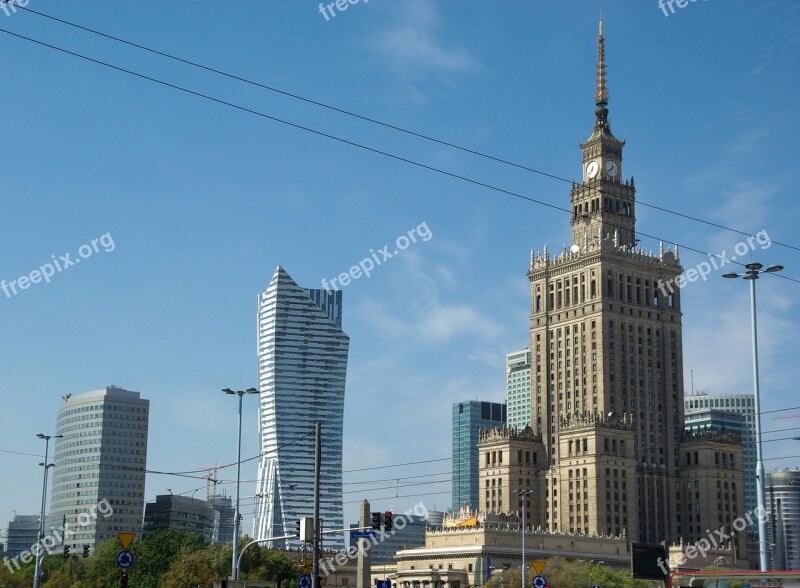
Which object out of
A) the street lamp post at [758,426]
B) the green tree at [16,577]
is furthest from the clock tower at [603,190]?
the street lamp post at [758,426]

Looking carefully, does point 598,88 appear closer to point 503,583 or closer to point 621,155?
point 621,155

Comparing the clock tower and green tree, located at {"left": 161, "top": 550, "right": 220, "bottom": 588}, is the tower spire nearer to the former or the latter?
the clock tower

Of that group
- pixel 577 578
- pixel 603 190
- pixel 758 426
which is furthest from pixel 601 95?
pixel 758 426

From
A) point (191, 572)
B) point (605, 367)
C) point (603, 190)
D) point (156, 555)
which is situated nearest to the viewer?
point (191, 572)

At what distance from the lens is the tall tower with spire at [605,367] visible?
161125 millimetres

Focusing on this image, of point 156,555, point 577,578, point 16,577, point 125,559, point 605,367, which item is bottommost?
point 16,577

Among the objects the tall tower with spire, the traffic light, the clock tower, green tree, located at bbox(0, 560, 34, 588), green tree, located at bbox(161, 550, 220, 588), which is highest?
the clock tower

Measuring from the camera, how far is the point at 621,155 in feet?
589

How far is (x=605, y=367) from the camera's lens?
547 ft

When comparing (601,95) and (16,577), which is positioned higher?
(601,95)

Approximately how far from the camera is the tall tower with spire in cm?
16112

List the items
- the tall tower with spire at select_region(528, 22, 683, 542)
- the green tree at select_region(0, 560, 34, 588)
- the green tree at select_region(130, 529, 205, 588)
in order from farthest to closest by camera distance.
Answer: the tall tower with spire at select_region(528, 22, 683, 542)
the green tree at select_region(130, 529, 205, 588)
the green tree at select_region(0, 560, 34, 588)

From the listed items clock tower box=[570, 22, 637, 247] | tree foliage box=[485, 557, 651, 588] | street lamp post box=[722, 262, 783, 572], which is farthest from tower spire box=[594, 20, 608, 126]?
street lamp post box=[722, 262, 783, 572]

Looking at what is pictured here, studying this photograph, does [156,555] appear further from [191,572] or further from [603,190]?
[603,190]
